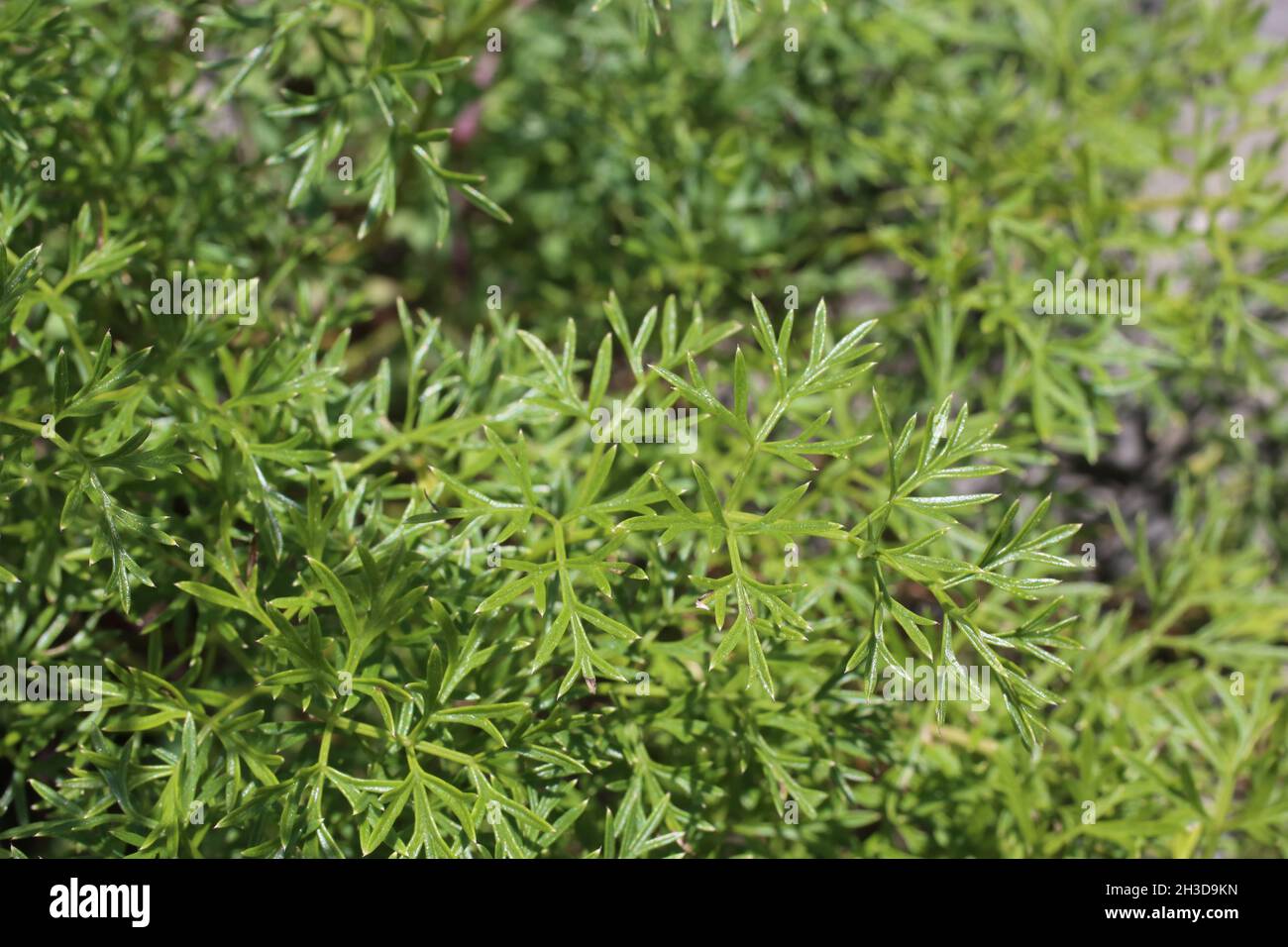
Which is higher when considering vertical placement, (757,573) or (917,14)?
(917,14)

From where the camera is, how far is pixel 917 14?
197 centimetres

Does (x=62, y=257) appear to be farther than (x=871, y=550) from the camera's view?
Yes

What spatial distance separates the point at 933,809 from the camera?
1.53 metres

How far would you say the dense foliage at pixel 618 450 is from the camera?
3.93 ft

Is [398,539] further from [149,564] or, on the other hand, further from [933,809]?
[933,809]

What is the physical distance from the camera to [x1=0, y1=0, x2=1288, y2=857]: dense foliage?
1.20 meters

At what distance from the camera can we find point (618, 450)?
160 cm
